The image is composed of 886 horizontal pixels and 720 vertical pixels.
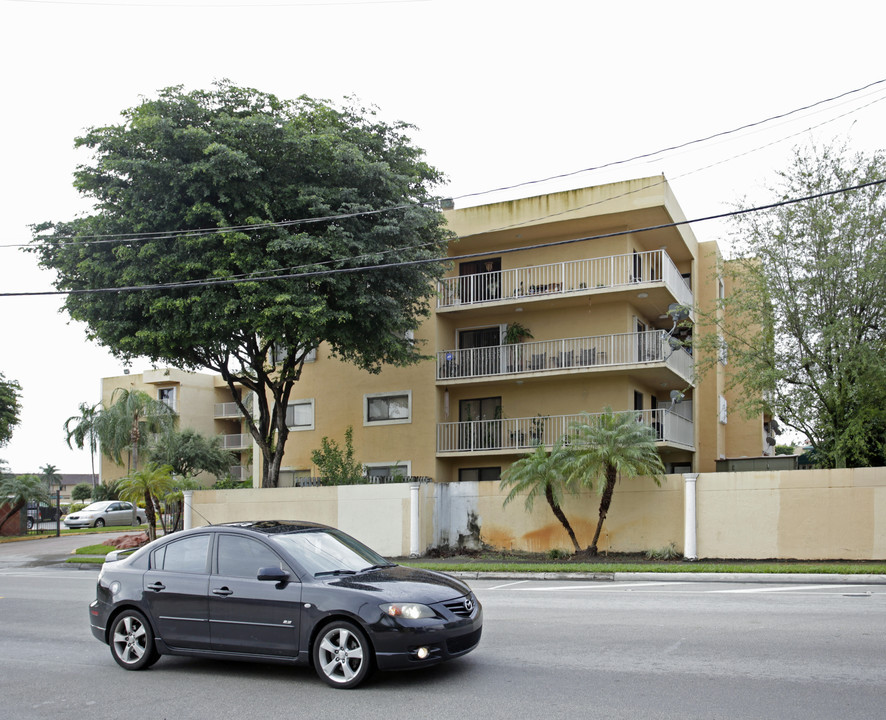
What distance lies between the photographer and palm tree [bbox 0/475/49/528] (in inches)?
1464

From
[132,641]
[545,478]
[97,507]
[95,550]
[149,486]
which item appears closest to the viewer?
[132,641]

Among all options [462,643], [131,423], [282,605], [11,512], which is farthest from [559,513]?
[131,423]

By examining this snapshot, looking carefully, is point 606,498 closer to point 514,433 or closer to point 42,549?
point 514,433

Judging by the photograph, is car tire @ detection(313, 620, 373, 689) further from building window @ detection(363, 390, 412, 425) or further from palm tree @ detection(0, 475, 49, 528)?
palm tree @ detection(0, 475, 49, 528)

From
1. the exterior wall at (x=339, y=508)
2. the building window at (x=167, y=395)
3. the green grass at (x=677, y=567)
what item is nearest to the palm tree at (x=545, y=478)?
the green grass at (x=677, y=567)

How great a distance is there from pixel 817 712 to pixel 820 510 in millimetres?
13927

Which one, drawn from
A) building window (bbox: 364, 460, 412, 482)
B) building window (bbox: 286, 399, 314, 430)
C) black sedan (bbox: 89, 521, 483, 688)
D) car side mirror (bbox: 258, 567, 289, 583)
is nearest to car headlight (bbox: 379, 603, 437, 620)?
black sedan (bbox: 89, 521, 483, 688)

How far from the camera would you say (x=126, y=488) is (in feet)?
87.8

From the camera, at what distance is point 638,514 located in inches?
840

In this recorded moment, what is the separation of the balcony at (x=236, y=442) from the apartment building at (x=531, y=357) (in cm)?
2331

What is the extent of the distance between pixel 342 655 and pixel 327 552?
4.01 feet

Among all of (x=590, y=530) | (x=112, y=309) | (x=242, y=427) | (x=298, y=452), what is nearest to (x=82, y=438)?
(x=242, y=427)

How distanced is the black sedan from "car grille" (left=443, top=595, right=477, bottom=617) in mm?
10

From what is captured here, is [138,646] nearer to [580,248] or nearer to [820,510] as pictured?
[820,510]
